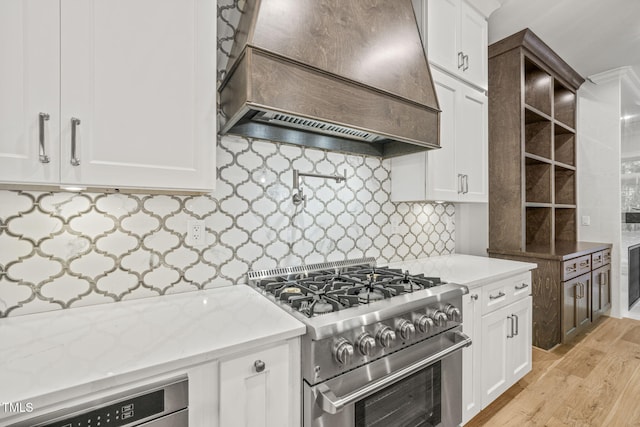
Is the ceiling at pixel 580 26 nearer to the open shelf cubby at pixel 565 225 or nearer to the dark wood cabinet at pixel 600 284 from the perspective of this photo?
the open shelf cubby at pixel 565 225

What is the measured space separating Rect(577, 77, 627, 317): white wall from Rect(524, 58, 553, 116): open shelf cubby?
111 centimetres

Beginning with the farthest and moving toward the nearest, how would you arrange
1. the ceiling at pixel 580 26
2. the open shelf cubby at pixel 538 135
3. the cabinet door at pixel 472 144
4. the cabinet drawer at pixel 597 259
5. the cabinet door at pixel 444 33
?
the open shelf cubby at pixel 538 135
the cabinet drawer at pixel 597 259
the ceiling at pixel 580 26
the cabinet door at pixel 472 144
the cabinet door at pixel 444 33

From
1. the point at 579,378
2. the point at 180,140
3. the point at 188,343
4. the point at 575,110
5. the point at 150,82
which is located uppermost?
the point at 575,110

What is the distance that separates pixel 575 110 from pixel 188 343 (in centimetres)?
465

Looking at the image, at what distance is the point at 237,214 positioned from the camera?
5.17 feet

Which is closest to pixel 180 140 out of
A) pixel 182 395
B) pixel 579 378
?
pixel 182 395

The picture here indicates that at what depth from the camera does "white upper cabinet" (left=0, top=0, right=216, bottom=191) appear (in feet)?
2.91

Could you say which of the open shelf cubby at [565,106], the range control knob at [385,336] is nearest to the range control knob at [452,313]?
the range control knob at [385,336]

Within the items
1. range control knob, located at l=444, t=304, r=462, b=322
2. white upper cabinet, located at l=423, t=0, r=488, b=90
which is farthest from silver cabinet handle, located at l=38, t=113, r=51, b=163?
white upper cabinet, located at l=423, t=0, r=488, b=90

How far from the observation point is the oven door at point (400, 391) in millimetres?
1028

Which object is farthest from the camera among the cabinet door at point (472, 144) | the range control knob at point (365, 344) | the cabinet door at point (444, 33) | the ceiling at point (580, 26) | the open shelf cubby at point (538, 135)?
the open shelf cubby at point (538, 135)

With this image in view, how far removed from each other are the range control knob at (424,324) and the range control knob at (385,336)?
20cm

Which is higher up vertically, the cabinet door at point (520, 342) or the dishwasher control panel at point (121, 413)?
the dishwasher control panel at point (121, 413)

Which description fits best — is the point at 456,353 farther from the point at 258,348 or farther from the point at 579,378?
the point at 579,378
